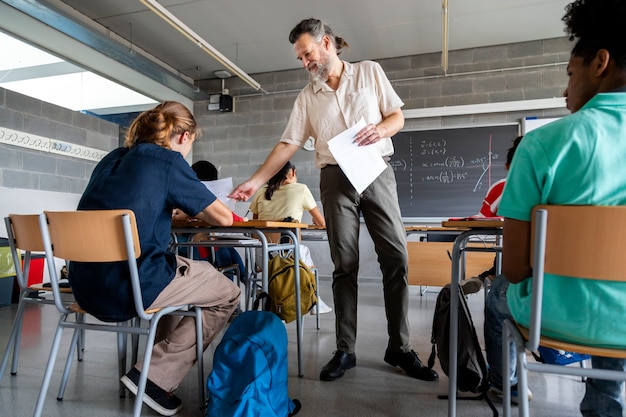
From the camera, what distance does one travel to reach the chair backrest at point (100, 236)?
109cm

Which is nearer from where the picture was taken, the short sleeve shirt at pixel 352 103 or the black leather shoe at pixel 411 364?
the black leather shoe at pixel 411 364

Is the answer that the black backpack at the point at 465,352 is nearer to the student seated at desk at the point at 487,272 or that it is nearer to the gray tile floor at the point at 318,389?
the gray tile floor at the point at 318,389

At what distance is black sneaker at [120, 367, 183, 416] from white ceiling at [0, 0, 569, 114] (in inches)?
134

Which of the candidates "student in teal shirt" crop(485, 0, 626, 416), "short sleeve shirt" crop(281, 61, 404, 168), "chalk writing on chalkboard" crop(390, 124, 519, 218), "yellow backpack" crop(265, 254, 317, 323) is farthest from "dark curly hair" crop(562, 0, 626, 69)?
"chalk writing on chalkboard" crop(390, 124, 519, 218)

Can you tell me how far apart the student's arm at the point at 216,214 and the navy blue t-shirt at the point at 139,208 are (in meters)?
0.06

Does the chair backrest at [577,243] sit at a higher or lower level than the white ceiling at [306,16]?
lower

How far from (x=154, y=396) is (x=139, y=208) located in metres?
0.64

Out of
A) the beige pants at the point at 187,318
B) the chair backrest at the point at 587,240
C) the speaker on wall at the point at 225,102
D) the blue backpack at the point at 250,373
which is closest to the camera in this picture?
the chair backrest at the point at 587,240

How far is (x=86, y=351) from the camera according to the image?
2156mm

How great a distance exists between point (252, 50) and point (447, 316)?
4.57 meters

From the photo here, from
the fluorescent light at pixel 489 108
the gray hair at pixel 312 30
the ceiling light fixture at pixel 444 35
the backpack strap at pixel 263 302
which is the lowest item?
the backpack strap at pixel 263 302

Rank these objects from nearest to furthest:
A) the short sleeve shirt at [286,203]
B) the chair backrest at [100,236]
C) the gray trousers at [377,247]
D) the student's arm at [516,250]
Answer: the student's arm at [516,250], the chair backrest at [100,236], the gray trousers at [377,247], the short sleeve shirt at [286,203]

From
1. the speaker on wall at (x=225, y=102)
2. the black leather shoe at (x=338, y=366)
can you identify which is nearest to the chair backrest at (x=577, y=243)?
the black leather shoe at (x=338, y=366)

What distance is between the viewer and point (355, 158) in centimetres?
169
